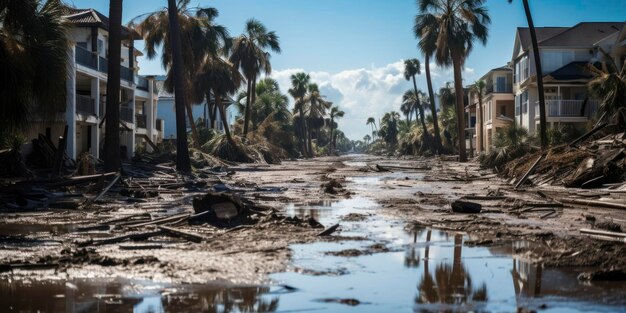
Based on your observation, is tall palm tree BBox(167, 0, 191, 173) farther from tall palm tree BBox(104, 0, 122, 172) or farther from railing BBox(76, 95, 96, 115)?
tall palm tree BBox(104, 0, 122, 172)

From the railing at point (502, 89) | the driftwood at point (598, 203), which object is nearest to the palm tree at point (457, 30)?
the railing at point (502, 89)

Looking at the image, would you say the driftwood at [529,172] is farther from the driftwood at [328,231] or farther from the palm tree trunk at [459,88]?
the palm tree trunk at [459,88]

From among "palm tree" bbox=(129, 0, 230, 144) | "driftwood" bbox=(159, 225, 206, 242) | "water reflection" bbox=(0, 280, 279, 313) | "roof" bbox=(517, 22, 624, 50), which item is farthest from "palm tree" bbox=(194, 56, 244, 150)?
"water reflection" bbox=(0, 280, 279, 313)

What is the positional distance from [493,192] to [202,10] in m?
34.7

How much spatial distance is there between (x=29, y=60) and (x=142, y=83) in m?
32.3

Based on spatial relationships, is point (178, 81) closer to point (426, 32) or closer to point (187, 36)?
point (187, 36)

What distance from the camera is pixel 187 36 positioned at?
1843 inches

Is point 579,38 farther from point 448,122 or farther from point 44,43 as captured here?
point 44,43

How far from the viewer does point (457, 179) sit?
29484mm

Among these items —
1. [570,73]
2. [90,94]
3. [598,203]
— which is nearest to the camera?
[598,203]

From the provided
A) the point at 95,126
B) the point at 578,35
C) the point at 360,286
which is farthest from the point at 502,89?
the point at 360,286

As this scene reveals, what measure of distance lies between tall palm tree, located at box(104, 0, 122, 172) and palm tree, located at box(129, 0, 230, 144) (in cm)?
1994

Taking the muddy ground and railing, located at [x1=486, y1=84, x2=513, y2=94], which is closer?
the muddy ground

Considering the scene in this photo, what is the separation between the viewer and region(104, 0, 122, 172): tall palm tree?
25016 millimetres
